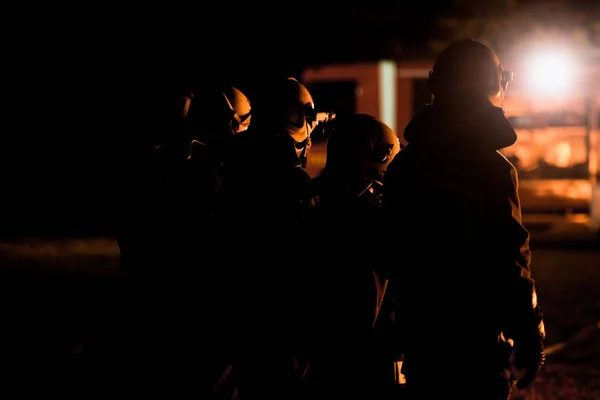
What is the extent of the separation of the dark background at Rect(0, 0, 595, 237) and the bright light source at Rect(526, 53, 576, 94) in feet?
3.46

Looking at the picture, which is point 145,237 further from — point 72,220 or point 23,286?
point 72,220

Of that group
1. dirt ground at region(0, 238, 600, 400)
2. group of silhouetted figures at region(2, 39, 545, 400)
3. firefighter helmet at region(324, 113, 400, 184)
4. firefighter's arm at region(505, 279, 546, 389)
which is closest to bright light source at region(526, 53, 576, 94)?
dirt ground at region(0, 238, 600, 400)

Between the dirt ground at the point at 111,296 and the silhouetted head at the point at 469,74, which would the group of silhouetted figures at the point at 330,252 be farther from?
the dirt ground at the point at 111,296

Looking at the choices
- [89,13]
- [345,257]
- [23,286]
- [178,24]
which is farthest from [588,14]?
[345,257]

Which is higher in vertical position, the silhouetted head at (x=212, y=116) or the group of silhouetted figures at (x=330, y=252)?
the silhouetted head at (x=212, y=116)

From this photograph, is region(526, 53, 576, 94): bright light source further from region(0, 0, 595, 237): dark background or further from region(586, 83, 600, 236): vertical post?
region(0, 0, 595, 237): dark background

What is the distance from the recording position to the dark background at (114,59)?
13.4 metres

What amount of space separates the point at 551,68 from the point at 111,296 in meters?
8.09

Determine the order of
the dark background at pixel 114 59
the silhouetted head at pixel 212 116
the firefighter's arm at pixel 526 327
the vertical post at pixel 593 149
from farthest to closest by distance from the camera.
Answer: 1. the vertical post at pixel 593 149
2. the dark background at pixel 114 59
3. the silhouetted head at pixel 212 116
4. the firefighter's arm at pixel 526 327

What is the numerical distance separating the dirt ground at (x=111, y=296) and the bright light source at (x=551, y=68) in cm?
276

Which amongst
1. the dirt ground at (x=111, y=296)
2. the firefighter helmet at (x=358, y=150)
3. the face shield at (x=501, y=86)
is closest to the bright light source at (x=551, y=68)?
the dirt ground at (x=111, y=296)

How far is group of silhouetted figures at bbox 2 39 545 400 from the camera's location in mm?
2859

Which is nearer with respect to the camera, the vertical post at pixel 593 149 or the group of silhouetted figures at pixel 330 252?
the group of silhouetted figures at pixel 330 252

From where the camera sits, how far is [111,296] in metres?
8.59
